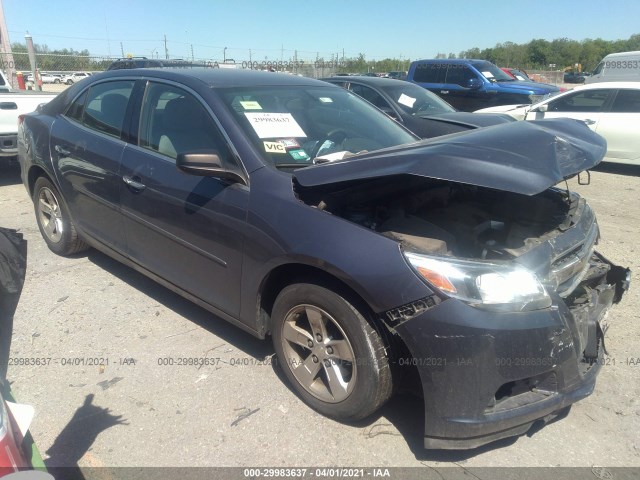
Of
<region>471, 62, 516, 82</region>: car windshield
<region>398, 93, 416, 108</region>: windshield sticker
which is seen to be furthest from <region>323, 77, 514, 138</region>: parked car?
<region>471, 62, 516, 82</region>: car windshield

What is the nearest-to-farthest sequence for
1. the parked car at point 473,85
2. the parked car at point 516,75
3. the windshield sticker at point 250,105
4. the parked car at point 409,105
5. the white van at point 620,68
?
the windshield sticker at point 250,105 → the parked car at point 409,105 → the parked car at point 473,85 → the white van at point 620,68 → the parked car at point 516,75

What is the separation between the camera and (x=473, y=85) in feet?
41.9

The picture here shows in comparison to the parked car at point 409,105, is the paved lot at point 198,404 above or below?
below

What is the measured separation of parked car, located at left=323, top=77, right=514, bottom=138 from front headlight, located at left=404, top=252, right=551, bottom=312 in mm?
4753

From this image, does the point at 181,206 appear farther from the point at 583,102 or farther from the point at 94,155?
the point at 583,102

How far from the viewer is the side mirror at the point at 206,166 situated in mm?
2791

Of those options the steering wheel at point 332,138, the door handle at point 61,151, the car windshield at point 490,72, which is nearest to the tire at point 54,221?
the door handle at point 61,151

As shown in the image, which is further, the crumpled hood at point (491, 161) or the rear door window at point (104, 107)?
the rear door window at point (104, 107)

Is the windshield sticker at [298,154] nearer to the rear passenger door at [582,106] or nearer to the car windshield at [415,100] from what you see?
the car windshield at [415,100]

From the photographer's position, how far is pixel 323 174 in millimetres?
2648

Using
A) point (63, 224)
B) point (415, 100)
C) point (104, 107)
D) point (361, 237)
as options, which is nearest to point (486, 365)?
point (361, 237)

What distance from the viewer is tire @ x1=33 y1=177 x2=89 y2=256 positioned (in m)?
4.48

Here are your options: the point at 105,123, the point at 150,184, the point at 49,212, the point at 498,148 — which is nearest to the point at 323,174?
the point at 498,148

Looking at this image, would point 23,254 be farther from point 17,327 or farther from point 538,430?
point 538,430
